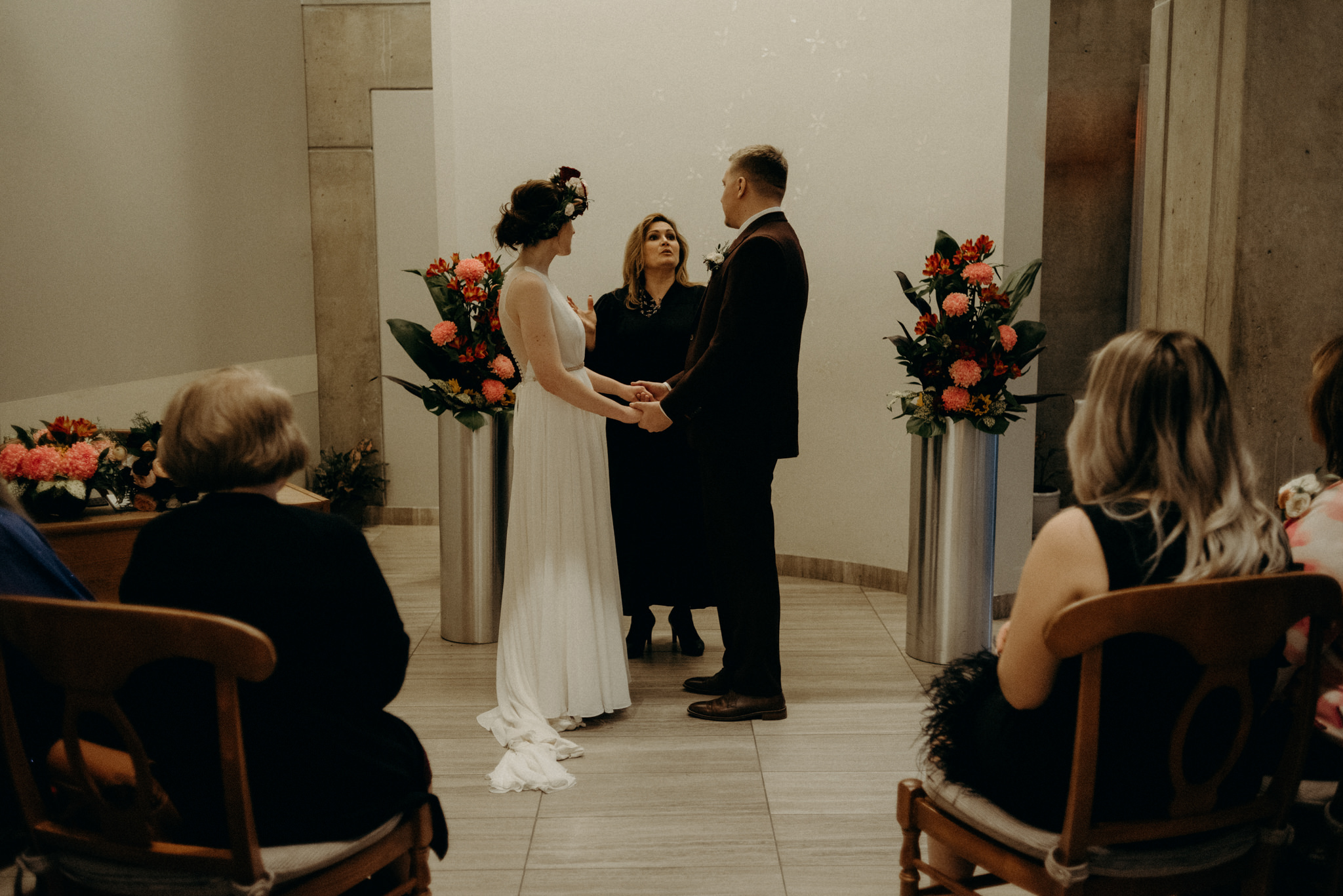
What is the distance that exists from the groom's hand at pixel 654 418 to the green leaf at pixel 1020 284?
1.38 metres

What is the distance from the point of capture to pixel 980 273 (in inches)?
147

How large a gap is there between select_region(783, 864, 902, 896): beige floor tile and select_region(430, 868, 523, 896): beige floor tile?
626mm

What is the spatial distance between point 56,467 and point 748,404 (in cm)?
199

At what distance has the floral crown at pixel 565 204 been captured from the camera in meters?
3.22

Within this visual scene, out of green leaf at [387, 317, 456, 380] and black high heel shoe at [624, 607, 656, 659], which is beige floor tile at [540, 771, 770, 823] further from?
green leaf at [387, 317, 456, 380]

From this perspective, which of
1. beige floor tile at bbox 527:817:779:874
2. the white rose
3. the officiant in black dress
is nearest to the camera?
the white rose

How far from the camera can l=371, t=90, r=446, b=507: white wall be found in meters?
6.43

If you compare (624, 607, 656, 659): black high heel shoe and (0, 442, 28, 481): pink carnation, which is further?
(624, 607, 656, 659): black high heel shoe

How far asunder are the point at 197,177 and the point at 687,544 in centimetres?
318

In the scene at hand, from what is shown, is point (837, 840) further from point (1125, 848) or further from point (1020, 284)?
point (1020, 284)

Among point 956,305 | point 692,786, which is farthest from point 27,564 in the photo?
point 956,305

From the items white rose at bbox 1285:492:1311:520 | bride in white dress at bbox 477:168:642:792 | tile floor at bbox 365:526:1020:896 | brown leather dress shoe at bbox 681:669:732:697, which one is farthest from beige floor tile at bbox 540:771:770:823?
white rose at bbox 1285:492:1311:520

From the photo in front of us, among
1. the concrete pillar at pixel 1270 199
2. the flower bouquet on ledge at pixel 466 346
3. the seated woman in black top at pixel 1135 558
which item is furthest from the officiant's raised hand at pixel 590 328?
the seated woman in black top at pixel 1135 558

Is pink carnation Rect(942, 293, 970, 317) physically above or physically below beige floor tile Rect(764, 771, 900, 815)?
above
